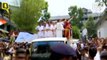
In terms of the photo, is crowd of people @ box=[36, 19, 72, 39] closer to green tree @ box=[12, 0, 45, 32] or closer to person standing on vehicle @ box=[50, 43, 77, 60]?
person standing on vehicle @ box=[50, 43, 77, 60]

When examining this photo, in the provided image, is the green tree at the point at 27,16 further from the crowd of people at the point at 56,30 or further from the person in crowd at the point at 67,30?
the person in crowd at the point at 67,30

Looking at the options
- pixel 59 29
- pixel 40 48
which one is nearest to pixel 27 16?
pixel 59 29

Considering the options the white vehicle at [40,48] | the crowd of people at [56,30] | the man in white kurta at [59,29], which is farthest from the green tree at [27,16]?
the white vehicle at [40,48]

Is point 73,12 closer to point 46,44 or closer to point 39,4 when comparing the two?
point 39,4

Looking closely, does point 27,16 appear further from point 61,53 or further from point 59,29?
point 61,53

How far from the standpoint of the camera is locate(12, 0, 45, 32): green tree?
47.6 meters

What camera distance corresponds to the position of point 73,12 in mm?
98250

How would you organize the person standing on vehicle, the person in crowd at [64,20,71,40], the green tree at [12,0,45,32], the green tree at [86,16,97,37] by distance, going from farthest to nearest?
1. the green tree at [86,16,97,37]
2. the green tree at [12,0,45,32]
3. the person in crowd at [64,20,71,40]
4. the person standing on vehicle

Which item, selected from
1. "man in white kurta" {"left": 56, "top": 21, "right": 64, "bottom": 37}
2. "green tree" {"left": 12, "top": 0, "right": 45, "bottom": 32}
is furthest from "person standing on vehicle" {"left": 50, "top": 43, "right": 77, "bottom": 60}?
→ "green tree" {"left": 12, "top": 0, "right": 45, "bottom": 32}

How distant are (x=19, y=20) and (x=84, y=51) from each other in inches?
1187

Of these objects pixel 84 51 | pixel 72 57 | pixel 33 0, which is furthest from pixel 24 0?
pixel 72 57

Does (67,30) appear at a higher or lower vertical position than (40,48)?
higher

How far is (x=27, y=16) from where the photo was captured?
156 ft

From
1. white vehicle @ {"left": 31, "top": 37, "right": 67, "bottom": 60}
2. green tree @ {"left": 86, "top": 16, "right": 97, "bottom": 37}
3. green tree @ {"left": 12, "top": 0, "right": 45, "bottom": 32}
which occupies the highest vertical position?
white vehicle @ {"left": 31, "top": 37, "right": 67, "bottom": 60}
